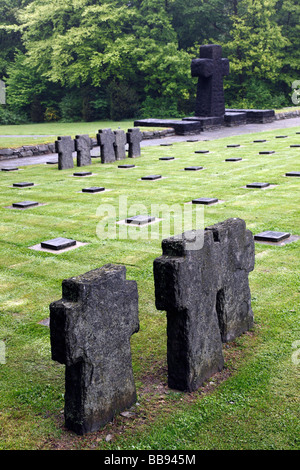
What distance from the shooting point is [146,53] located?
37.7m

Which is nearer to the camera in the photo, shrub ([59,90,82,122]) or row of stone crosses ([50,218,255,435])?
row of stone crosses ([50,218,255,435])

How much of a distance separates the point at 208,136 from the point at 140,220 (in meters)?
13.7

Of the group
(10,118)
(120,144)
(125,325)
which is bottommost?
(125,325)

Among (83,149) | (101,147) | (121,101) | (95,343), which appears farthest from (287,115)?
(95,343)

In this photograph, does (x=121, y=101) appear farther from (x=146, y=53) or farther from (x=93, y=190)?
(x=93, y=190)

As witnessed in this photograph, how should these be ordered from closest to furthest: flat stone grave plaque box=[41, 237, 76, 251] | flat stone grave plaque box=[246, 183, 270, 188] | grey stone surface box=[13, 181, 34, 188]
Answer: flat stone grave plaque box=[41, 237, 76, 251] < flat stone grave plaque box=[246, 183, 270, 188] < grey stone surface box=[13, 181, 34, 188]

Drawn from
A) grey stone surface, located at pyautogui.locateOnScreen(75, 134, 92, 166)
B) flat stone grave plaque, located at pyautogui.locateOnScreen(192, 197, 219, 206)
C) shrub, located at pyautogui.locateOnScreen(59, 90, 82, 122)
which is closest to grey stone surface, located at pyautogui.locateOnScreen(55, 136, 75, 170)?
grey stone surface, located at pyautogui.locateOnScreen(75, 134, 92, 166)

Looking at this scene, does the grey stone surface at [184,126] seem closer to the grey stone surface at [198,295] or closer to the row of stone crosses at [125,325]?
the grey stone surface at [198,295]

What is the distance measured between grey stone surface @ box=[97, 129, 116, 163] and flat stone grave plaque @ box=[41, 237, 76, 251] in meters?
8.10

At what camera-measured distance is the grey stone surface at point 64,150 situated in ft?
46.9

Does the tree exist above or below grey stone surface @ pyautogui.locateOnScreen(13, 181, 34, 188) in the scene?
above

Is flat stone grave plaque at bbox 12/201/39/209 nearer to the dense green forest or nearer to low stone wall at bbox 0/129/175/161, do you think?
low stone wall at bbox 0/129/175/161

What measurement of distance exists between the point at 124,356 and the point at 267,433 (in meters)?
0.95

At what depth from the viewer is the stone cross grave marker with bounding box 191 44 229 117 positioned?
2264 cm
